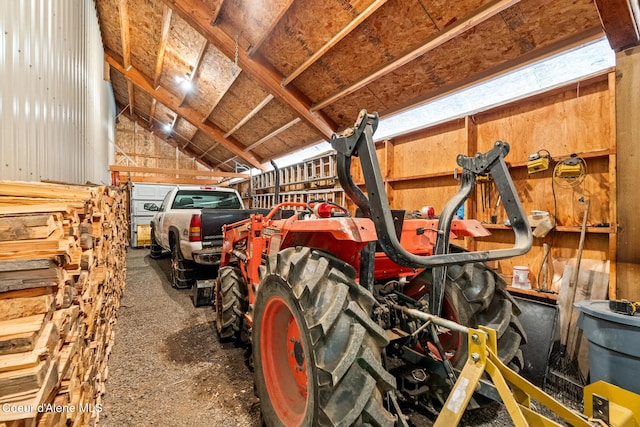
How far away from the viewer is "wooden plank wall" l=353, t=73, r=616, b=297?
124 inches

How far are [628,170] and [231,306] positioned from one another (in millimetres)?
4139

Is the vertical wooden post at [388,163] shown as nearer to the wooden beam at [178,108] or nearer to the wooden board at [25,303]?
the wooden board at [25,303]

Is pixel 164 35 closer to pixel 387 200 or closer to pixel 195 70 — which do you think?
pixel 195 70

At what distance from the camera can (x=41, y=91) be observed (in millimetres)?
2877

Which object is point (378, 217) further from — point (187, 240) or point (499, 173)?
point (187, 240)

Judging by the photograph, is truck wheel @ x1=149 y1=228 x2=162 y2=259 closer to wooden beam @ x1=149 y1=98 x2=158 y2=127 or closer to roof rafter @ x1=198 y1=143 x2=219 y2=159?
roof rafter @ x1=198 y1=143 x2=219 y2=159

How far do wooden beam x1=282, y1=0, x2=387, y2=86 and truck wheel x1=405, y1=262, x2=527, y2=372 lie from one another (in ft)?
12.6

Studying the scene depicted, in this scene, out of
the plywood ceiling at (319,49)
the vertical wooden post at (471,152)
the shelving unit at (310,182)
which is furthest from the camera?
the shelving unit at (310,182)

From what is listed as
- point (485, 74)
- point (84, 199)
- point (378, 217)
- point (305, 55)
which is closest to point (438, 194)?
point (485, 74)

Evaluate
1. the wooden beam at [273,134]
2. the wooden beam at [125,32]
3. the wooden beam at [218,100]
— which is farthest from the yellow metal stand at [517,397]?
the wooden beam at [125,32]

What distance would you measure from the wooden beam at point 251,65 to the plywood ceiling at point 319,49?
0.07ft

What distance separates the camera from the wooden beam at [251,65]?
18.4 ft

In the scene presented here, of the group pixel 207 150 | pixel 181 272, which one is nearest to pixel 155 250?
pixel 181 272

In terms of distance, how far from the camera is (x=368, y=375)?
1.33 meters
